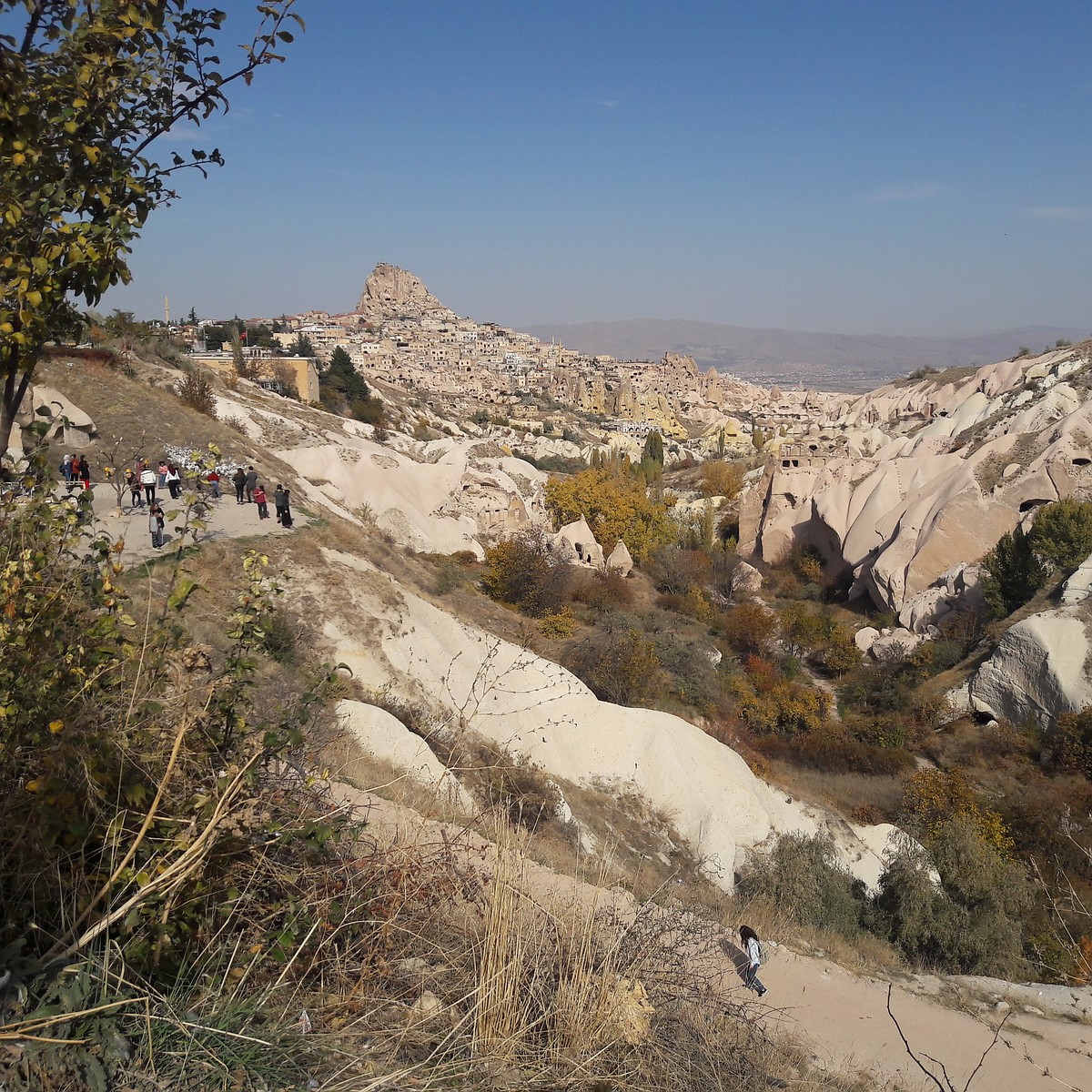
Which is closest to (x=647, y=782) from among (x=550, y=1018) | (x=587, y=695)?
(x=587, y=695)

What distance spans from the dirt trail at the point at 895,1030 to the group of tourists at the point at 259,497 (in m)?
6.72

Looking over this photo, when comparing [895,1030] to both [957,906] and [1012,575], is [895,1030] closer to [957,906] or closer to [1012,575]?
[957,906]

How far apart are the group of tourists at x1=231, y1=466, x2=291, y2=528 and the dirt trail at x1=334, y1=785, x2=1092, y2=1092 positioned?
264 inches

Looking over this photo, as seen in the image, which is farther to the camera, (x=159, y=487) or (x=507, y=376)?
(x=507, y=376)

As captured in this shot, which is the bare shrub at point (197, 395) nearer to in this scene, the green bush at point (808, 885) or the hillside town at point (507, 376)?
the hillside town at point (507, 376)

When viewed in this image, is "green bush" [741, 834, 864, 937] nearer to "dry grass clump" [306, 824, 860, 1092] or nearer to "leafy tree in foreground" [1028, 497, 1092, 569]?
"dry grass clump" [306, 824, 860, 1092]

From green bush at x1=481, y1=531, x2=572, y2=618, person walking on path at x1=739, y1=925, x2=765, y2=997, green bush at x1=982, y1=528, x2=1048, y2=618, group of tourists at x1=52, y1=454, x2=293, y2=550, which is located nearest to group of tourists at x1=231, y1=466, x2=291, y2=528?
group of tourists at x1=52, y1=454, x2=293, y2=550

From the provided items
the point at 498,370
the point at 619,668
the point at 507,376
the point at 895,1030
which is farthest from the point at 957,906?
the point at 498,370

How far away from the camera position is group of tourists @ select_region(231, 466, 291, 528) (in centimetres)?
1098

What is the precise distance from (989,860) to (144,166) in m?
10.9

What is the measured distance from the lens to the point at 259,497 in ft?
36.8

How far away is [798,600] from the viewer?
26250 millimetres

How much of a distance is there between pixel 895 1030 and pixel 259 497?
32.3ft

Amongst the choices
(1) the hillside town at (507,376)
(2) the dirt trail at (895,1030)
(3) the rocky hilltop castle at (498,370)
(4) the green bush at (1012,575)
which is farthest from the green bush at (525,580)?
(3) the rocky hilltop castle at (498,370)
